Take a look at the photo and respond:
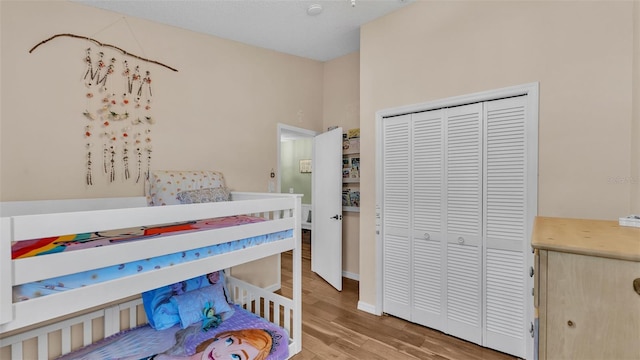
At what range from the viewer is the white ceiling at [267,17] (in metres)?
2.39

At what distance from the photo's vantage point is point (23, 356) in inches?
74.2

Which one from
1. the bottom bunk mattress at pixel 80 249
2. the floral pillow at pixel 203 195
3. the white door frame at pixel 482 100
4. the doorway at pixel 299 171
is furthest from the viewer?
the doorway at pixel 299 171

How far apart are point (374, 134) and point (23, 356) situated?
3.05 m

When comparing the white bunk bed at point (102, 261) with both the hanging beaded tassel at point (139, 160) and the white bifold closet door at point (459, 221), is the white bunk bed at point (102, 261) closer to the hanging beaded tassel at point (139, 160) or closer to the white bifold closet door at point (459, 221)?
the hanging beaded tassel at point (139, 160)

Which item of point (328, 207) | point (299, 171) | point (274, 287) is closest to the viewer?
point (274, 287)

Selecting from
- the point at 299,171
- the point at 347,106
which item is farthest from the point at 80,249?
the point at 299,171

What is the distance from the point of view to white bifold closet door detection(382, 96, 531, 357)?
6.72 feet

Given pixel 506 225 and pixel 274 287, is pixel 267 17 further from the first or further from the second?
pixel 274 287

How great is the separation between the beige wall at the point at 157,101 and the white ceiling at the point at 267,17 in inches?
4.8

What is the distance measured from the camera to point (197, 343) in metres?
1.89

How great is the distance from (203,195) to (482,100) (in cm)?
239

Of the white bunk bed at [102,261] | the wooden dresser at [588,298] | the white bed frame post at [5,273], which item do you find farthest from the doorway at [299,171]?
the wooden dresser at [588,298]

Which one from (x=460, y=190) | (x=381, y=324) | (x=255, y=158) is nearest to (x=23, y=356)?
(x=255, y=158)

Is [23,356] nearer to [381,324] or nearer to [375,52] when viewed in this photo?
[381,324]
